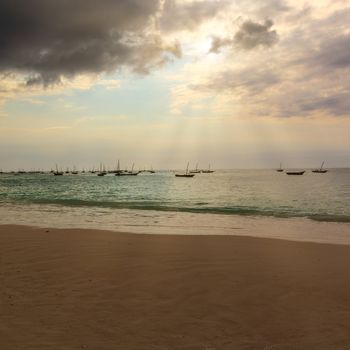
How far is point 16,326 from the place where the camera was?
5.75 meters

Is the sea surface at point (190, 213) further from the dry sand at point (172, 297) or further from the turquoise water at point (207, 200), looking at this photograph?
the dry sand at point (172, 297)

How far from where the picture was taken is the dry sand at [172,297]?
18.0 feet

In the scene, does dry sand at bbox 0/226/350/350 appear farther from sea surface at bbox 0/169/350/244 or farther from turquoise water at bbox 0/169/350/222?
turquoise water at bbox 0/169/350/222

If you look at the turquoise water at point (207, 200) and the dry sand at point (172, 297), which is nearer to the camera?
the dry sand at point (172, 297)

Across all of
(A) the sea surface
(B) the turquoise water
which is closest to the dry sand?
(A) the sea surface

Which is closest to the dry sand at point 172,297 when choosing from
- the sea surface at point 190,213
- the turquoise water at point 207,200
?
the sea surface at point 190,213

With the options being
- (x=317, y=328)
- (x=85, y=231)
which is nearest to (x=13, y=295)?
(x=317, y=328)

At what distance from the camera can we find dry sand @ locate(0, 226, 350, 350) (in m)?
5.50

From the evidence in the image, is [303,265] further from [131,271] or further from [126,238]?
[126,238]

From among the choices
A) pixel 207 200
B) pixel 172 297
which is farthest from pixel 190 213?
pixel 172 297

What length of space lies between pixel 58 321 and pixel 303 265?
22.8ft

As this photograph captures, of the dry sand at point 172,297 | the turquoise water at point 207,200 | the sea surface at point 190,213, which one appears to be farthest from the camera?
the turquoise water at point 207,200

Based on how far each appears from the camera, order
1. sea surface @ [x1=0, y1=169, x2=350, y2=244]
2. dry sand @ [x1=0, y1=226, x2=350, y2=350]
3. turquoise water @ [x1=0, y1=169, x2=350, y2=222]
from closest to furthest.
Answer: dry sand @ [x1=0, y1=226, x2=350, y2=350], sea surface @ [x1=0, y1=169, x2=350, y2=244], turquoise water @ [x1=0, y1=169, x2=350, y2=222]

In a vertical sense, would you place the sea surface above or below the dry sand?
below
